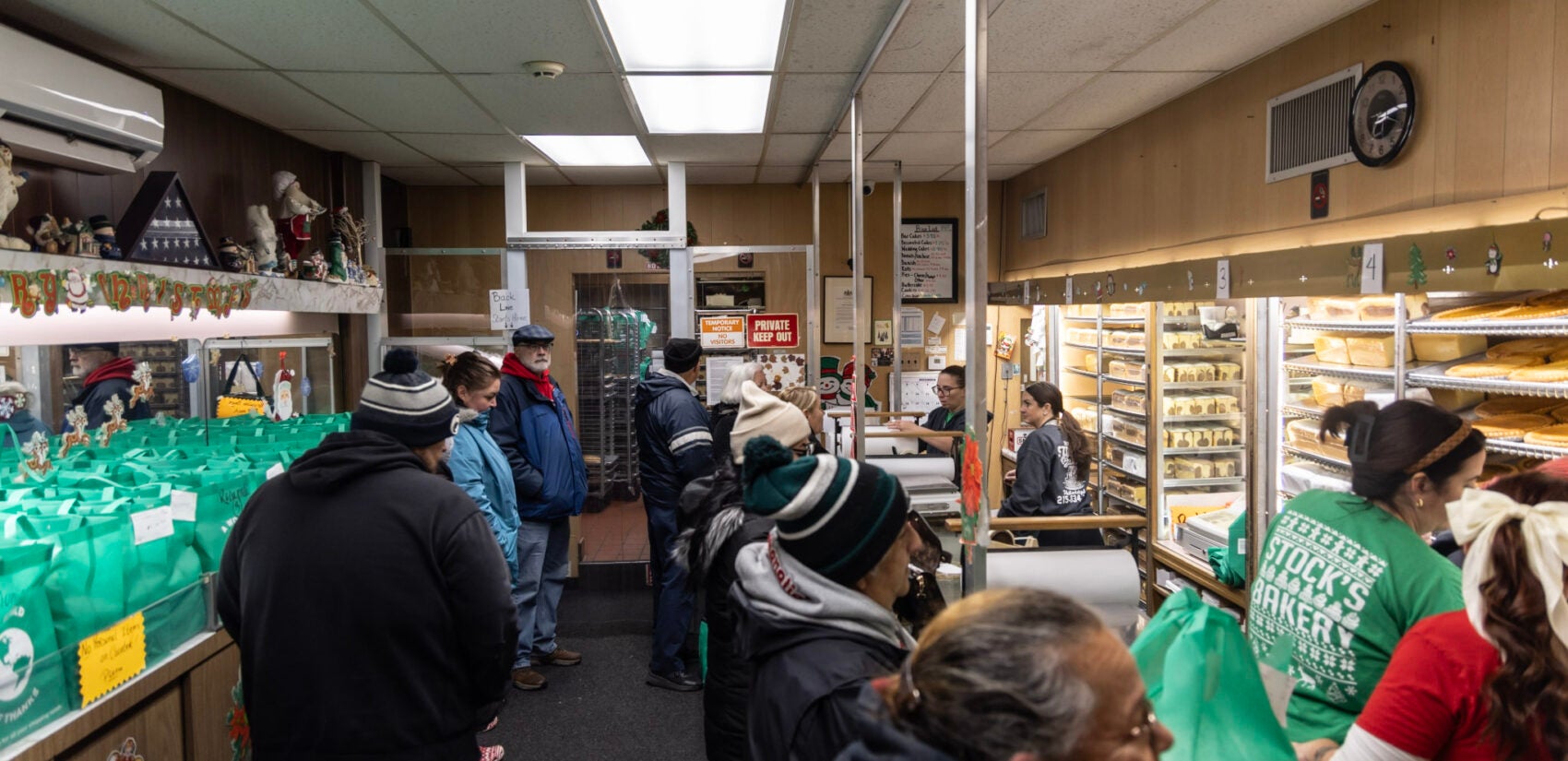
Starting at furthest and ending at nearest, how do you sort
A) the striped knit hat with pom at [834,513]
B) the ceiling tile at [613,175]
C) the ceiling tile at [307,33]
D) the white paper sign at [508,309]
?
the ceiling tile at [613,175] < the white paper sign at [508,309] < the ceiling tile at [307,33] < the striped knit hat with pom at [834,513]

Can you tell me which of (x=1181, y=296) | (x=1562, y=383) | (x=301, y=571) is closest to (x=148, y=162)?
(x=301, y=571)

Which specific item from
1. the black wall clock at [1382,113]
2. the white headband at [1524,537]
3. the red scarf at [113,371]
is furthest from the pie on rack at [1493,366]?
the red scarf at [113,371]

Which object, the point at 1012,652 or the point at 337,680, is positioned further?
the point at 337,680

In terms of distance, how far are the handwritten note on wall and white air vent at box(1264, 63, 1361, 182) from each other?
3539 millimetres

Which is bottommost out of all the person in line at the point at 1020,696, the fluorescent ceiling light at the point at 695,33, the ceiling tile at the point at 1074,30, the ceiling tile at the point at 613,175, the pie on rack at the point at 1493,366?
the person in line at the point at 1020,696

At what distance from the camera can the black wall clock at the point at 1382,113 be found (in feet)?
10.4

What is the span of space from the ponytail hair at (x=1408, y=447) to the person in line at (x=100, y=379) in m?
3.70

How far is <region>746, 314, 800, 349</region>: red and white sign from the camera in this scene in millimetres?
5668

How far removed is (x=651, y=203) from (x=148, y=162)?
3862 millimetres

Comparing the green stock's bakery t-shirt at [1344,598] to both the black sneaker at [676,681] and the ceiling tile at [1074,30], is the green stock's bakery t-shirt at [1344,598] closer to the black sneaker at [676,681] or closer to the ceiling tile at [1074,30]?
the ceiling tile at [1074,30]

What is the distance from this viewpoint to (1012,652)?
831mm

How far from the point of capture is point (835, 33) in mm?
3367

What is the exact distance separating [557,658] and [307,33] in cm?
290

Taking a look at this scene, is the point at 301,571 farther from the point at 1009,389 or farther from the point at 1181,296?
the point at 1009,389
